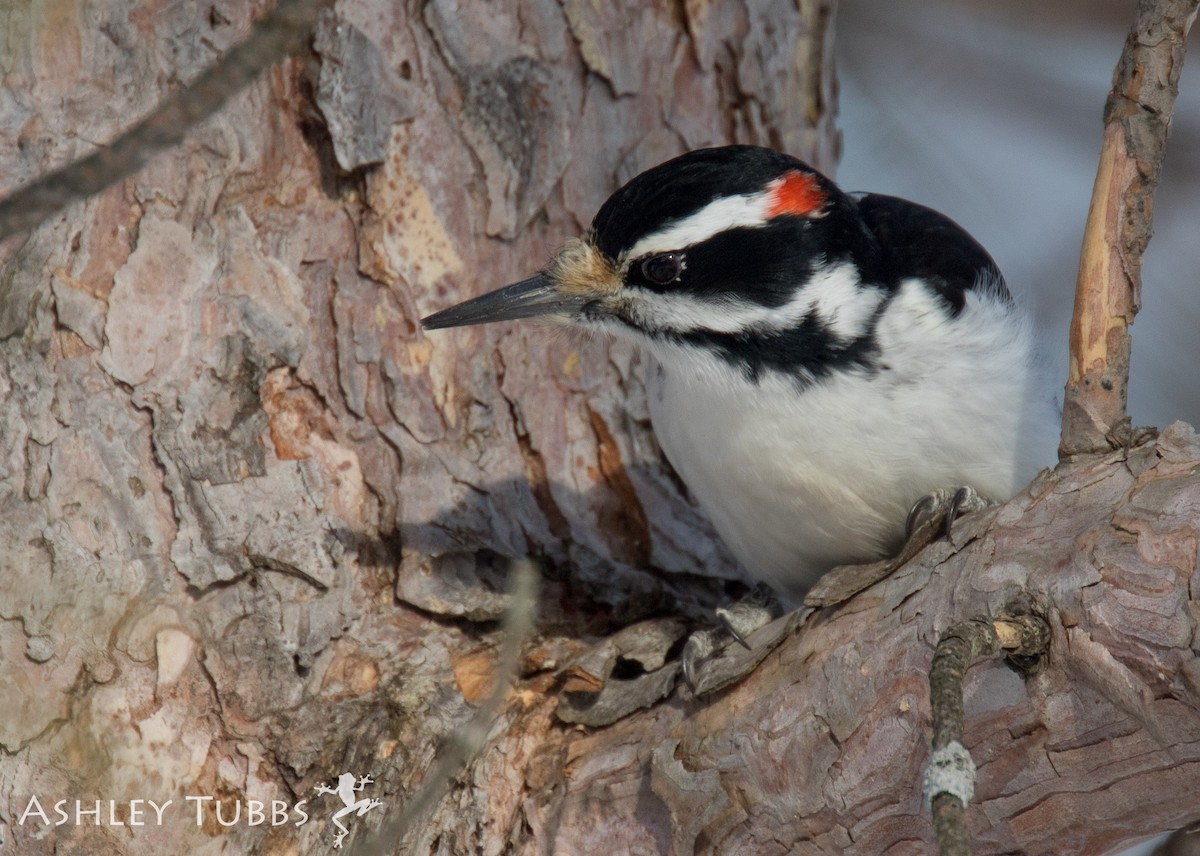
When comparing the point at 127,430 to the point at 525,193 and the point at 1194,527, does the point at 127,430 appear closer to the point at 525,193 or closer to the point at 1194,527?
the point at 525,193

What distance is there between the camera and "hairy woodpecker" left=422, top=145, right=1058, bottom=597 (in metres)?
2.87

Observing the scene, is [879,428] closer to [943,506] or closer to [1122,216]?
[943,506]

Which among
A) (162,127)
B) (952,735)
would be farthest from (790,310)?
(162,127)

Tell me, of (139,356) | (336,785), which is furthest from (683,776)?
(139,356)

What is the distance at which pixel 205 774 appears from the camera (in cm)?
281

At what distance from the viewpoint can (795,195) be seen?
9.93 ft

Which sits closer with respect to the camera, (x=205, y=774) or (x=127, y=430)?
(x=205, y=774)

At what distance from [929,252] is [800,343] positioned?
51 cm

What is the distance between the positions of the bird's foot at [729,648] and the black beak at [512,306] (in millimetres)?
818

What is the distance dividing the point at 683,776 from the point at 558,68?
6.94 ft

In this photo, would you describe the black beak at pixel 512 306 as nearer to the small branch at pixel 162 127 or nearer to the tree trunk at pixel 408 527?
the tree trunk at pixel 408 527

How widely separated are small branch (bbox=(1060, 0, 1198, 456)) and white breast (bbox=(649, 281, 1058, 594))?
1.72 ft

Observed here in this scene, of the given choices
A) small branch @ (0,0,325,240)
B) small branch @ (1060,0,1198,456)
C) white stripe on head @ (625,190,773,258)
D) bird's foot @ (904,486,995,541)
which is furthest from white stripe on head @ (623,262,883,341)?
small branch @ (0,0,325,240)

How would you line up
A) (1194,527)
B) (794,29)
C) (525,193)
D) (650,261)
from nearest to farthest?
1. (1194,527)
2. (650,261)
3. (525,193)
4. (794,29)
